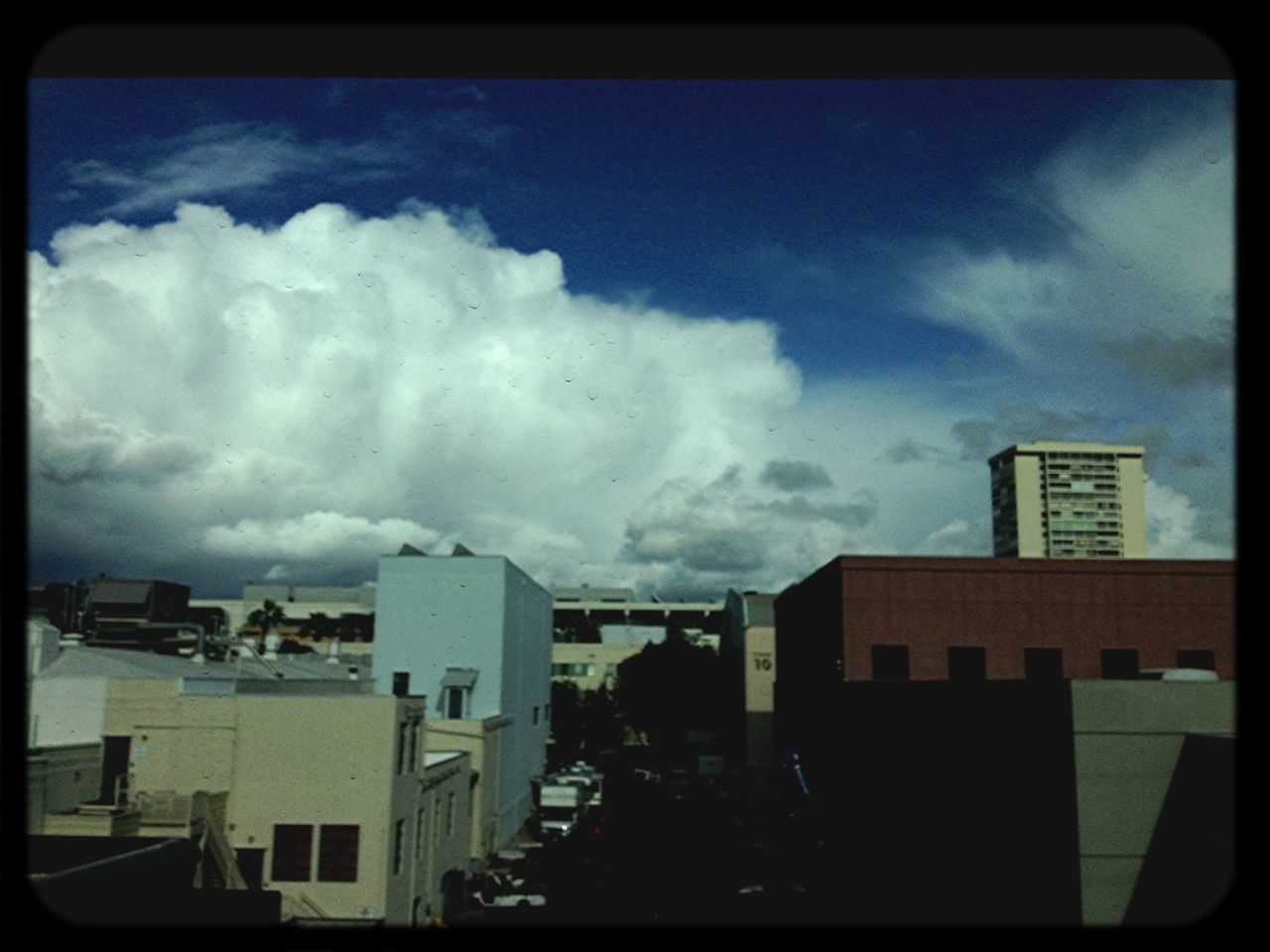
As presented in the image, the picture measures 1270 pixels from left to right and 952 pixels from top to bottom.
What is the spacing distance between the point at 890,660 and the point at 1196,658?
656 cm

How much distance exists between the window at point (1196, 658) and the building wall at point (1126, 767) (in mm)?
17131

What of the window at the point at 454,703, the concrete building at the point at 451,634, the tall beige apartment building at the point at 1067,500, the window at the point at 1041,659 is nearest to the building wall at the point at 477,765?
the window at the point at 454,703

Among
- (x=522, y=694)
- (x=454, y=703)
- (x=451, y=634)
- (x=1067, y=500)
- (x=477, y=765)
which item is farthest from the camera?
(x=1067, y=500)

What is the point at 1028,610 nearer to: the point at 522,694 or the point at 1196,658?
the point at 1196,658

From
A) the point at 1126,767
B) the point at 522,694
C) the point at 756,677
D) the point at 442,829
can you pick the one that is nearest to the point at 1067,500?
the point at 756,677

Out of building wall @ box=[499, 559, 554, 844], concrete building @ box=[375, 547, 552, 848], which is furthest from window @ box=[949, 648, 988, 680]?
building wall @ box=[499, 559, 554, 844]

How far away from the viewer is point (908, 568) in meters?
24.2

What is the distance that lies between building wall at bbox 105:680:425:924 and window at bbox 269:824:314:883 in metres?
0.09

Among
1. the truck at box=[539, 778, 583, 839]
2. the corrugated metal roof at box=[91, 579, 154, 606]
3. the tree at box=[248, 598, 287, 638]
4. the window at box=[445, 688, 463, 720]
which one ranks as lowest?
the truck at box=[539, 778, 583, 839]

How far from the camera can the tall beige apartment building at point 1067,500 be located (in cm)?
15888

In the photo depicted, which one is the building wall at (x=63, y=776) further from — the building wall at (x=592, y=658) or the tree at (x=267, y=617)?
the tree at (x=267, y=617)

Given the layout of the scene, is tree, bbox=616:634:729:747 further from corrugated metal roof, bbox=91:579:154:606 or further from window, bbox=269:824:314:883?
window, bbox=269:824:314:883

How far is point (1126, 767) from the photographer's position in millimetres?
8070

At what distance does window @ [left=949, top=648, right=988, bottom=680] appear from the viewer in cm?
2375
